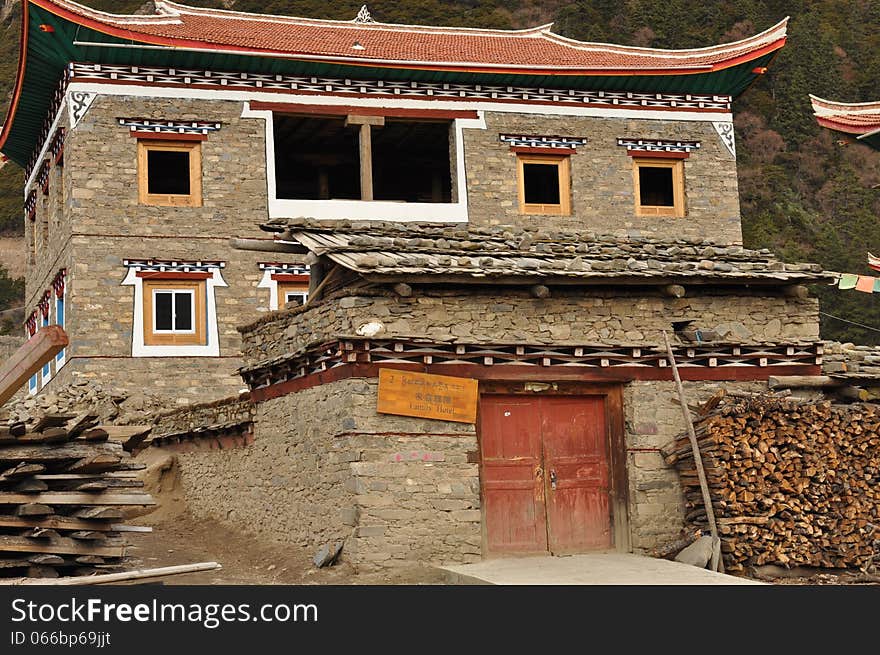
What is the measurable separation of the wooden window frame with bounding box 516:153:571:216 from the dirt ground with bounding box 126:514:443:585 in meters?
9.47

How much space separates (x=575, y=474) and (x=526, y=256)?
222 centimetres

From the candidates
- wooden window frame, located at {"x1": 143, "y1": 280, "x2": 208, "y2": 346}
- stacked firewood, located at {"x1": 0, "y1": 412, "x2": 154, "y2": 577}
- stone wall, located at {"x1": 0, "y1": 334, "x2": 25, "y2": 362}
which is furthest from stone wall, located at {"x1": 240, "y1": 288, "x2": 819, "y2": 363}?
stone wall, located at {"x1": 0, "y1": 334, "x2": 25, "y2": 362}

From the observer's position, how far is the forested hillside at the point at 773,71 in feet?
138

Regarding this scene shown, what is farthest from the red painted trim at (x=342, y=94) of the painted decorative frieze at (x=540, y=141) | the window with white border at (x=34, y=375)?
the window with white border at (x=34, y=375)

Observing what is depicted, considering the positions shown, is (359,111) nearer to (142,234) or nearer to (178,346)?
(142,234)

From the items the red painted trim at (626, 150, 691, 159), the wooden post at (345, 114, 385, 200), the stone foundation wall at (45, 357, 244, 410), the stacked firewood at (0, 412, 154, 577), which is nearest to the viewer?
the stacked firewood at (0, 412, 154, 577)

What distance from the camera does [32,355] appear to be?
24.3ft

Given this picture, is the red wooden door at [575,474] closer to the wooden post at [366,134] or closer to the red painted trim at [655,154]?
the wooden post at [366,134]

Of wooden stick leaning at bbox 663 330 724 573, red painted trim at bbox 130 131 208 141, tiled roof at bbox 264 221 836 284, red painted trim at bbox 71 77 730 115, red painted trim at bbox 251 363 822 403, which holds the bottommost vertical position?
wooden stick leaning at bbox 663 330 724 573

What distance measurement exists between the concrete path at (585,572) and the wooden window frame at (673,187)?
40.2ft

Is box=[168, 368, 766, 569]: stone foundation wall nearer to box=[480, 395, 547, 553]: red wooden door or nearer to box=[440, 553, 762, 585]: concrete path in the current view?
box=[480, 395, 547, 553]: red wooden door

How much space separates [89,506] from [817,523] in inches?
264

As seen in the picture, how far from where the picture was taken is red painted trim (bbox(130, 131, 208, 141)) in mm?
21438
